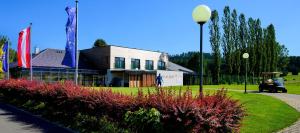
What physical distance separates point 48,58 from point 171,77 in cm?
2266

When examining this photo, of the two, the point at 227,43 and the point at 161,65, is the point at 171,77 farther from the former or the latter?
the point at 227,43

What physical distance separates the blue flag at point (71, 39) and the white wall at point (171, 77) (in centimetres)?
4051

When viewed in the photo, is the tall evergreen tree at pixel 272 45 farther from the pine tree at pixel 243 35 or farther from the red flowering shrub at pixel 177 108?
the red flowering shrub at pixel 177 108

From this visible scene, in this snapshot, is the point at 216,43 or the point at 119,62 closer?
the point at 119,62

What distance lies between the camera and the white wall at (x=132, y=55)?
177 feet

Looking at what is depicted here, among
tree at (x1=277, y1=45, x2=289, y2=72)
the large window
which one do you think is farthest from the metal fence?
tree at (x1=277, y1=45, x2=289, y2=72)

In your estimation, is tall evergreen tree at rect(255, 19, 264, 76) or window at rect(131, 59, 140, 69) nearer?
window at rect(131, 59, 140, 69)

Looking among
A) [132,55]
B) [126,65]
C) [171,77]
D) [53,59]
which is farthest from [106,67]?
Answer: [171,77]

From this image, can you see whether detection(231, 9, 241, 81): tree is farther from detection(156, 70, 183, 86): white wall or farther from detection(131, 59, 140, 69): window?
detection(131, 59, 140, 69): window

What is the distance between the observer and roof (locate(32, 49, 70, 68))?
155 ft

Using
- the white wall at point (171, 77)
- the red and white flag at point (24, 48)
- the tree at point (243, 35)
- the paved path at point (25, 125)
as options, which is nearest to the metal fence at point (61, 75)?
the white wall at point (171, 77)

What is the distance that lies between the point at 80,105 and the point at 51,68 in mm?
37318

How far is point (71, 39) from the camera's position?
1822 cm

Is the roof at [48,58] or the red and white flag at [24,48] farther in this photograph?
the roof at [48,58]
